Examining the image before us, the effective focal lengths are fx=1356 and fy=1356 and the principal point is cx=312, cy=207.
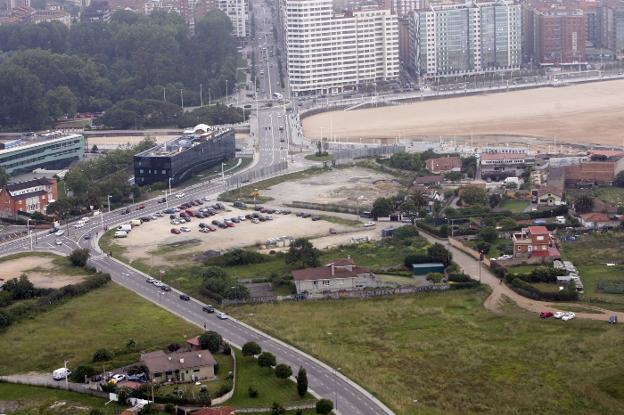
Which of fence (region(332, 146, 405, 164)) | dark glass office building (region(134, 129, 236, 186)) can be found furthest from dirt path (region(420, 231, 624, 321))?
fence (region(332, 146, 405, 164))

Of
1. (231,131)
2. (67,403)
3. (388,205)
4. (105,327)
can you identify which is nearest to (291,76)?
(231,131)

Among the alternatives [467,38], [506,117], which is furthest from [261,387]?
[467,38]

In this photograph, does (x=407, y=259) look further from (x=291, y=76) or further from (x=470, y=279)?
(x=291, y=76)

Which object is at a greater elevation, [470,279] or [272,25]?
[272,25]

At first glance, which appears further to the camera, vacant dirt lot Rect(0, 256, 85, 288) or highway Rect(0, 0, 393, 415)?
vacant dirt lot Rect(0, 256, 85, 288)

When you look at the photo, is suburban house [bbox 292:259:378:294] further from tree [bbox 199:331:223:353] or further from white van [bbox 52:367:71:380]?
white van [bbox 52:367:71:380]

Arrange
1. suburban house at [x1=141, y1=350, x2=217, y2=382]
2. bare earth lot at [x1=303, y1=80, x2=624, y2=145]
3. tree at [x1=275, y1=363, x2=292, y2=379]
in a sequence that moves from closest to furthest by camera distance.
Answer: tree at [x1=275, y1=363, x2=292, y2=379]
suburban house at [x1=141, y1=350, x2=217, y2=382]
bare earth lot at [x1=303, y1=80, x2=624, y2=145]

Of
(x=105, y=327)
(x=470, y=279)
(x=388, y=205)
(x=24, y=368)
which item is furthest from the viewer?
(x=388, y=205)
